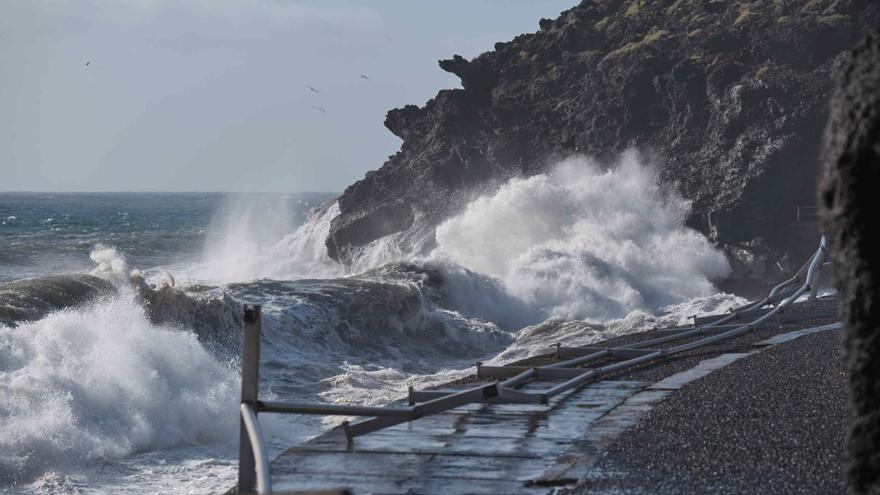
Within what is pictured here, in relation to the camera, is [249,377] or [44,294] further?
[44,294]

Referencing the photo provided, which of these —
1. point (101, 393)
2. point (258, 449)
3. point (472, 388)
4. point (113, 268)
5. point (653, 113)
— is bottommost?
point (101, 393)

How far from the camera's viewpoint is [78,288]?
2222cm

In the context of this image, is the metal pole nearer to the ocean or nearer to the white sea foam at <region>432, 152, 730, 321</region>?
the ocean

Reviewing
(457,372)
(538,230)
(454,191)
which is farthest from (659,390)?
(454,191)

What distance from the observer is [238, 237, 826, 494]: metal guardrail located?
5906mm

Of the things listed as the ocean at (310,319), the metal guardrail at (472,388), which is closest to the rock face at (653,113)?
the ocean at (310,319)

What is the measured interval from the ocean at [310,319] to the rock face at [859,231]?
25.7ft

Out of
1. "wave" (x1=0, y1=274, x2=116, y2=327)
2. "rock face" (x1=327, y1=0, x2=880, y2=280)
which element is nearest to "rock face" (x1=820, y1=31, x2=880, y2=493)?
"wave" (x1=0, y1=274, x2=116, y2=327)

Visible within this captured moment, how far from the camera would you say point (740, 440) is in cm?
783

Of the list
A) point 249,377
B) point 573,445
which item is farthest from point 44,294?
point 249,377

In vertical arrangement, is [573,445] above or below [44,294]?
below

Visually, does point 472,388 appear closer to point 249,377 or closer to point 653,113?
point 249,377

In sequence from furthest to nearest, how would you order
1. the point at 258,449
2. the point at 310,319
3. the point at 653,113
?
the point at 653,113
the point at 310,319
the point at 258,449

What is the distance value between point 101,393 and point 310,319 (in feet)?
31.9
